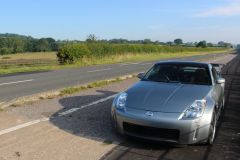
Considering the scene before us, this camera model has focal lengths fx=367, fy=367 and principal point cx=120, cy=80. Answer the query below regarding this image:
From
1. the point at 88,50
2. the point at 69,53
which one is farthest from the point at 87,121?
the point at 88,50

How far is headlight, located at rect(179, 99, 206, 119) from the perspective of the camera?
18.1 ft

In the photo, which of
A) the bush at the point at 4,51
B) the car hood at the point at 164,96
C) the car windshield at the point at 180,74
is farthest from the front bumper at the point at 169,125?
the bush at the point at 4,51

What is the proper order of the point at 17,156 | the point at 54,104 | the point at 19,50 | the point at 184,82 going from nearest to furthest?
the point at 17,156 < the point at 184,82 < the point at 54,104 < the point at 19,50

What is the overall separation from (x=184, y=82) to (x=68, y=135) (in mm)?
2381

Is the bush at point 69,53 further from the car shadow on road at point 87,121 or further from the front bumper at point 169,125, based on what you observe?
the front bumper at point 169,125

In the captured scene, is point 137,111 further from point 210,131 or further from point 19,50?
point 19,50

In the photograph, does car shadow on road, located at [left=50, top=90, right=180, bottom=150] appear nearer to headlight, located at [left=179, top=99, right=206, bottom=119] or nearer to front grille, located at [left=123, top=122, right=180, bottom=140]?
front grille, located at [left=123, top=122, right=180, bottom=140]

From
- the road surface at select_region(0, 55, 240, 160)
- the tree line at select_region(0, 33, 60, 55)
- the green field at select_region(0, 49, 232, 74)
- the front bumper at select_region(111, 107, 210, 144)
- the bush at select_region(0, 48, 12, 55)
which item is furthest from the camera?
the tree line at select_region(0, 33, 60, 55)

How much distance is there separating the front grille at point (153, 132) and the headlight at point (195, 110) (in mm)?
277

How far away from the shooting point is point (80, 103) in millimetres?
9008

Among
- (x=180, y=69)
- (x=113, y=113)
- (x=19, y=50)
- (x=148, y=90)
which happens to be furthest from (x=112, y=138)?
(x=19, y=50)

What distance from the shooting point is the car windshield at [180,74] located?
23.0ft

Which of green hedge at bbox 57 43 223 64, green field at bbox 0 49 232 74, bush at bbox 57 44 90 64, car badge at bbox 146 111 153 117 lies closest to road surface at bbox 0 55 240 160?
car badge at bbox 146 111 153 117

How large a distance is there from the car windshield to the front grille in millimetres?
1621
